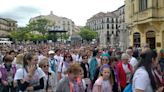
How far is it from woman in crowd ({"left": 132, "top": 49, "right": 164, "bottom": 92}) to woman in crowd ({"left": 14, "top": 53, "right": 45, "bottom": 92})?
234 cm

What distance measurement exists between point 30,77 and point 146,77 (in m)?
2.67

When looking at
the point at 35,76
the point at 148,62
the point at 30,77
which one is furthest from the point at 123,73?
the point at 148,62

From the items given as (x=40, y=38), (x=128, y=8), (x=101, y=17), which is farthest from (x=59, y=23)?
(x=128, y=8)

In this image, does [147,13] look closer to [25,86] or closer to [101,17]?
[25,86]

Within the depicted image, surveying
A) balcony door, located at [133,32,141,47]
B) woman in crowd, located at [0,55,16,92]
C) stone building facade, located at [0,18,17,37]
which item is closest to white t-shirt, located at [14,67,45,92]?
woman in crowd, located at [0,55,16,92]

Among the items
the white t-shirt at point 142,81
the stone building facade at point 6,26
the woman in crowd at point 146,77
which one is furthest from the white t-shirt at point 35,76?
the stone building facade at point 6,26

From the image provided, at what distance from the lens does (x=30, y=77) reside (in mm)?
6926

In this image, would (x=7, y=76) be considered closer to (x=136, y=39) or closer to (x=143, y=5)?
(x=143, y=5)

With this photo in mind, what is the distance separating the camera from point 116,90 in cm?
823

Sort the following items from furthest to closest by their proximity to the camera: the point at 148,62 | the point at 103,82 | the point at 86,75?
the point at 86,75 < the point at 103,82 < the point at 148,62

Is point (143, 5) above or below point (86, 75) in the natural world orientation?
above

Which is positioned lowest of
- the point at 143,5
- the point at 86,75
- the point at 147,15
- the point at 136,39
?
the point at 86,75

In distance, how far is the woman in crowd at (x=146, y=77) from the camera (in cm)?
504

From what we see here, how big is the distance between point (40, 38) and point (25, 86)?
119 meters
